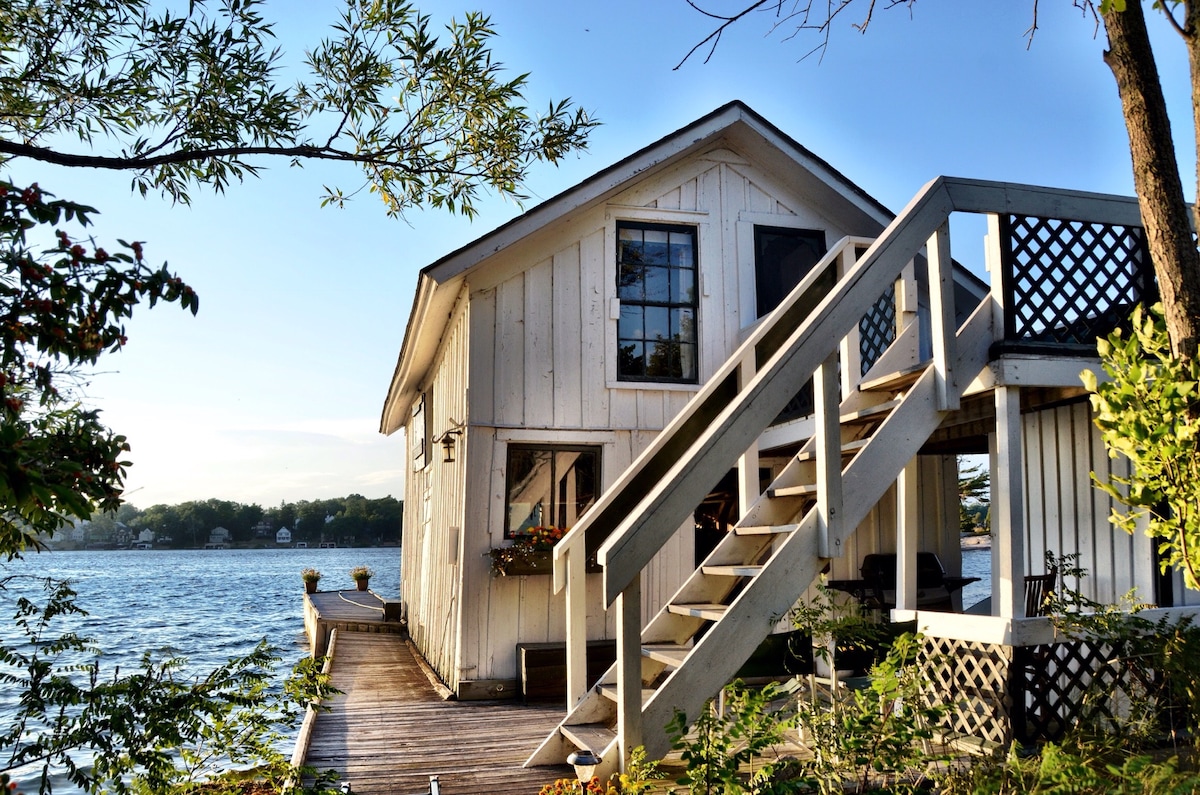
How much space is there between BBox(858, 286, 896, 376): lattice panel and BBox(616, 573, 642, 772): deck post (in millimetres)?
4501

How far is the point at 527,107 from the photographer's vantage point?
20.7 feet

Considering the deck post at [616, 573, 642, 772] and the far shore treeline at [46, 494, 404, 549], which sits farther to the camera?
the far shore treeline at [46, 494, 404, 549]

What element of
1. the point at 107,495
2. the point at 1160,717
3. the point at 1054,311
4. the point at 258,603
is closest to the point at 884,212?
the point at 1054,311

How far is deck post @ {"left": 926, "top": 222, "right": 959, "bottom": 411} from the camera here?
19.1 ft

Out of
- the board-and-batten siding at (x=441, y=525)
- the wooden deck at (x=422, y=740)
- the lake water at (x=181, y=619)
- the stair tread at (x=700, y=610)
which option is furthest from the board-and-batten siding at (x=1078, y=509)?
the lake water at (x=181, y=619)

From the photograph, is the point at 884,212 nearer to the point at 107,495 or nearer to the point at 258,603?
the point at 107,495

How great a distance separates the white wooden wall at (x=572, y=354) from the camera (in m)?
9.18

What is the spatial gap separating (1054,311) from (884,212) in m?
4.18

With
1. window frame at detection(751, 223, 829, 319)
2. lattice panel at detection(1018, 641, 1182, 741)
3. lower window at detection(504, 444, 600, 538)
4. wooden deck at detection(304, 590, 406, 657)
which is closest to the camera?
lattice panel at detection(1018, 641, 1182, 741)

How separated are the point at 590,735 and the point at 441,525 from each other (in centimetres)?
577

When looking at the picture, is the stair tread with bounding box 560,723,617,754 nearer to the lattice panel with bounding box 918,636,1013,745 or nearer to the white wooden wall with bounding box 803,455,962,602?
the lattice panel with bounding box 918,636,1013,745

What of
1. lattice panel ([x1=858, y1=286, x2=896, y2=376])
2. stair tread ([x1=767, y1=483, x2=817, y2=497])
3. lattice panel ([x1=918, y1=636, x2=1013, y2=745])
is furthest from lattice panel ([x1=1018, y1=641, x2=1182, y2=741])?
lattice panel ([x1=858, y1=286, x2=896, y2=376])

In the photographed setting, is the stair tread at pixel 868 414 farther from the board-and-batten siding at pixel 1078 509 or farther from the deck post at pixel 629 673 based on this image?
the deck post at pixel 629 673

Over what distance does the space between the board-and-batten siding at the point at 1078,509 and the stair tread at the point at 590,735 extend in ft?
12.3
